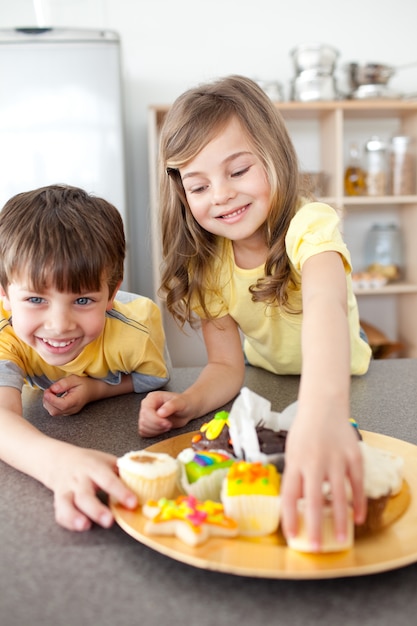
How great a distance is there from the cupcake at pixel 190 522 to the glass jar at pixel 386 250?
3127 mm

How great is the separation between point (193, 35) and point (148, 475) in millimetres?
3340

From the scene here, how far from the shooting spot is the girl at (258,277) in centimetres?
53

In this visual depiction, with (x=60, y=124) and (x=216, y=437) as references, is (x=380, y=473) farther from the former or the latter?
(x=60, y=124)

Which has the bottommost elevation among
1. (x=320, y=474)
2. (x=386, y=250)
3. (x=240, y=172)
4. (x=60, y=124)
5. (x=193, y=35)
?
(x=386, y=250)

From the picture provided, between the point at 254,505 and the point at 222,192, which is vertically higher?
the point at 222,192

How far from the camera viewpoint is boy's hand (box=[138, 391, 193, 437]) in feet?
2.79

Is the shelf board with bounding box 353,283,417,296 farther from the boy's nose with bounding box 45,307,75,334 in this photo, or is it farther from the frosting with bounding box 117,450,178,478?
the frosting with bounding box 117,450,178,478

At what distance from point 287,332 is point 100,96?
2077mm

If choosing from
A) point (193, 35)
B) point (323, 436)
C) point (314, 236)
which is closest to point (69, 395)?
point (314, 236)

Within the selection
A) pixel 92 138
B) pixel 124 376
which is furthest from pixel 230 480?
pixel 92 138

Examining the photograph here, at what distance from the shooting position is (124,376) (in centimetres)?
115

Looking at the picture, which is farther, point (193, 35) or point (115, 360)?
point (193, 35)

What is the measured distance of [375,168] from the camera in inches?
131

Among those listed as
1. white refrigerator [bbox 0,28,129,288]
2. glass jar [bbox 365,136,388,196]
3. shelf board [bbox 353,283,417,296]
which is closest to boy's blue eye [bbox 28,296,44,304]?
white refrigerator [bbox 0,28,129,288]
